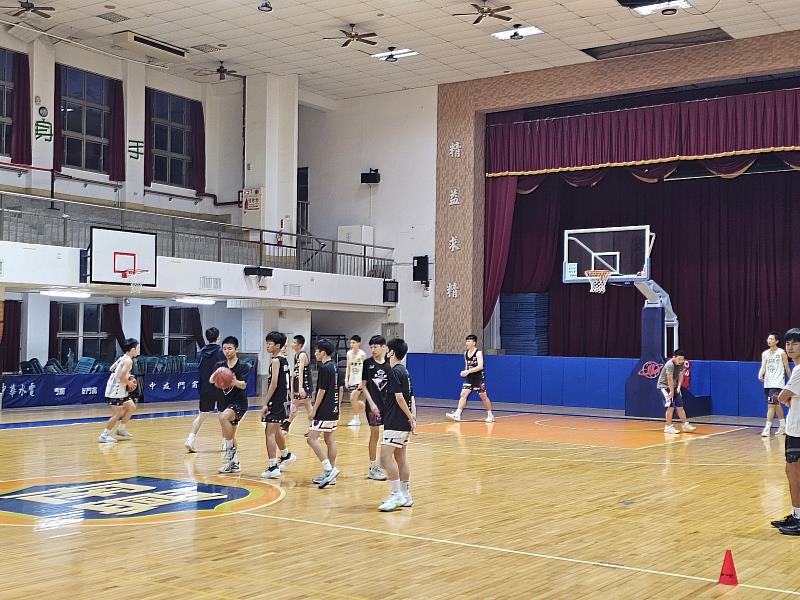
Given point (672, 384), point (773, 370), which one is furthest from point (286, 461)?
point (773, 370)

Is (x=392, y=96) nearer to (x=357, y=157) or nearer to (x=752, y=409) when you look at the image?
(x=357, y=157)

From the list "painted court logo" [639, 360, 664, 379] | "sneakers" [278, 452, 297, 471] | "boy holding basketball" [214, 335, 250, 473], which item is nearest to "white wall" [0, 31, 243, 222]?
"painted court logo" [639, 360, 664, 379]

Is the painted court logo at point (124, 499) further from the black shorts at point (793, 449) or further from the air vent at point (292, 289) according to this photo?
the air vent at point (292, 289)

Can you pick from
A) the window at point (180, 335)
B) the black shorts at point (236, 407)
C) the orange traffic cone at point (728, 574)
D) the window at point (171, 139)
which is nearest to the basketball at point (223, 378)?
the black shorts at point (236, 407)

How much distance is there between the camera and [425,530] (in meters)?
8.42

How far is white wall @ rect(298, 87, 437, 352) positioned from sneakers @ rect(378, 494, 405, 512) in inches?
698

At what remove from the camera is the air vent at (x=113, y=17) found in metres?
21.5

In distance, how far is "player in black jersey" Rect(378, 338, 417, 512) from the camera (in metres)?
9.23

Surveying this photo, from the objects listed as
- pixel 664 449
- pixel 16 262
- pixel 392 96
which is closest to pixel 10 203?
pixel 16 262

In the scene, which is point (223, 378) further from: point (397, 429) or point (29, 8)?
point (29, 8)

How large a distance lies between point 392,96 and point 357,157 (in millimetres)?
2095

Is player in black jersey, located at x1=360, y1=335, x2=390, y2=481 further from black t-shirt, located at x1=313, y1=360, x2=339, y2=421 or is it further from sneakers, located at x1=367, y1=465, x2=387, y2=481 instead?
black t-shirt, located at x1=313, y1=360, x2=339, y2=421

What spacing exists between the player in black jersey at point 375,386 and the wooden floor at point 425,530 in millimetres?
250

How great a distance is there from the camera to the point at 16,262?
18562mm
